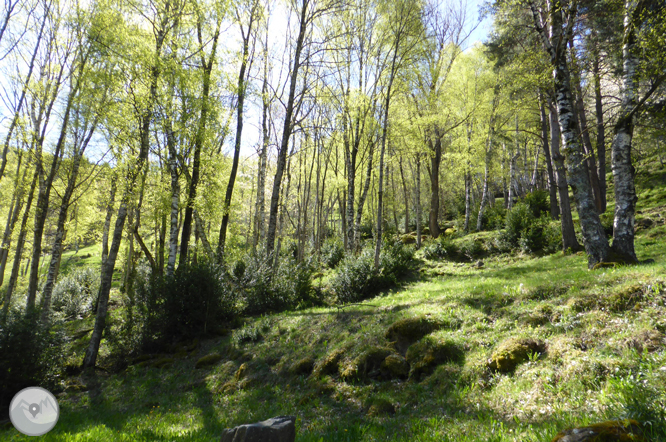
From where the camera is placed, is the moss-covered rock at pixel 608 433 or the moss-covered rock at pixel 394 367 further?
the moss-covered rock at pixel 394 367

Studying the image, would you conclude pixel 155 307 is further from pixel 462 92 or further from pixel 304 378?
pixel 462 92

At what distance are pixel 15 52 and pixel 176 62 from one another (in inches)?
347

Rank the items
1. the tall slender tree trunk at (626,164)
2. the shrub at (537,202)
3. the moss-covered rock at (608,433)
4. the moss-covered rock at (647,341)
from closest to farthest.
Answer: the moss-covered rock at (608,433)
the moss-covered rock at (647,341)
the tall slender tree trunk at (626,164)
the shrub at (537,202)

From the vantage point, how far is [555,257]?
11453 millimetres

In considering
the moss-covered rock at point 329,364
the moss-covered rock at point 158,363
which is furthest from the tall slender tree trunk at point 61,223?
the moss-covered rock at point 329,364

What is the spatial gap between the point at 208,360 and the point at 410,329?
19.5 feet

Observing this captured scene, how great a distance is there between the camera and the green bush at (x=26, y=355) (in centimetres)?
727

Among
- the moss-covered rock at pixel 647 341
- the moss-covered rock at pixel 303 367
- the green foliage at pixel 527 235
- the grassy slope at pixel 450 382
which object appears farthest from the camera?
the green foliage at pixel 527 235

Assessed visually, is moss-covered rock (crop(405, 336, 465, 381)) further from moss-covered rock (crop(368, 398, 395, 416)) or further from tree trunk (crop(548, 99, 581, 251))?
tree trunk (crop(548, 99, 581, 251))

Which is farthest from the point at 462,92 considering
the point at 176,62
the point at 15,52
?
the point at 15,52

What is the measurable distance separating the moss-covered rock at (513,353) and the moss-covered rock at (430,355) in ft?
2.07

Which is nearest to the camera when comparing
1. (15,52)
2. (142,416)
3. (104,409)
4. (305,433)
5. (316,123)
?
(305,433)

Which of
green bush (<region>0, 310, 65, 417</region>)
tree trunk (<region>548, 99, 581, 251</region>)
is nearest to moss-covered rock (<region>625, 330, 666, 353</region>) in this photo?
tree trunk (<region>548, 99, 581, 251</region>)
